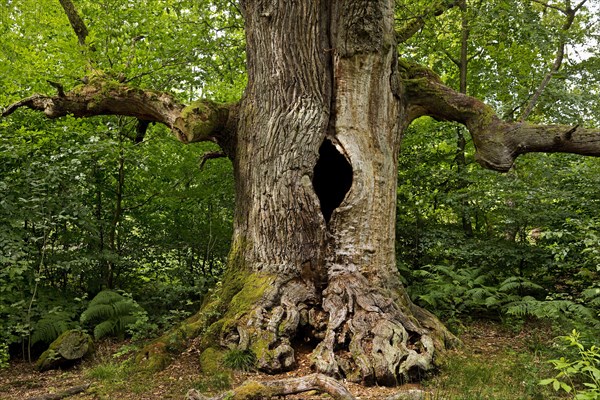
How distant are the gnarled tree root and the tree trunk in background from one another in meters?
1.01

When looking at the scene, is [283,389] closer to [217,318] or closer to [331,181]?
[217,318]

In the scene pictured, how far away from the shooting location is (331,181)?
274 inches

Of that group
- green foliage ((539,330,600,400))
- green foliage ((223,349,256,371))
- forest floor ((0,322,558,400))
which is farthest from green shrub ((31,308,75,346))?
green foliage ((539,330,600,400))

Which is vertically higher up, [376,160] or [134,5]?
[134,5]

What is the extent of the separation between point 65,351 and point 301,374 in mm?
3111

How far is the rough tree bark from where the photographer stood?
5.19 metres

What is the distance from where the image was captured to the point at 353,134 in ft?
19.5

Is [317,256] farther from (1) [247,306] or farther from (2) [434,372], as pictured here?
(2) [434,372]

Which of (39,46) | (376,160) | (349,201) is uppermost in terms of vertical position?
(39,46)

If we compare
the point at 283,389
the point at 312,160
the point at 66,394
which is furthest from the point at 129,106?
the point at 283,389

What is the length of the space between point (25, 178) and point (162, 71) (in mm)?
3835

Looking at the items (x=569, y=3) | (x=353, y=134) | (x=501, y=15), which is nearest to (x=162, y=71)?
(x=353, y=134)

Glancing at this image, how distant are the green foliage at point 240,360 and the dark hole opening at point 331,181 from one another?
2522 millimetres

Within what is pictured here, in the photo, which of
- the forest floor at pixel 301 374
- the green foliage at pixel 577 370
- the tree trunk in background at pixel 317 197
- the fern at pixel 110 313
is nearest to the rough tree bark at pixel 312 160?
the tree trunk in background at pixel 317 197
